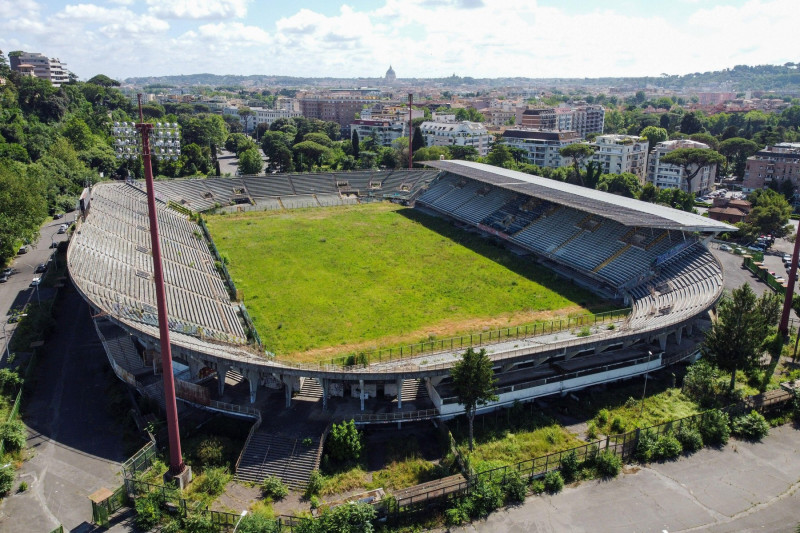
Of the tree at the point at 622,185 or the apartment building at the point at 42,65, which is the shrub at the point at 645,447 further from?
the apartment building at the point at 42,65

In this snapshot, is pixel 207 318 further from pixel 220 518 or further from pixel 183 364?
pixel 220 518

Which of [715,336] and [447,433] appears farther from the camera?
[715,336]

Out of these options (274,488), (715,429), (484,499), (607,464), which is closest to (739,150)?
(715,429)

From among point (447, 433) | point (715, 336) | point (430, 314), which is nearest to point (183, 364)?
point (447, 433)

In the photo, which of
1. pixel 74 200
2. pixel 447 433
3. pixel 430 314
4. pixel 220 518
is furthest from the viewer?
pixel 74 200

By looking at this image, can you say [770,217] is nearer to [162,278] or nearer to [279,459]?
[279,459]

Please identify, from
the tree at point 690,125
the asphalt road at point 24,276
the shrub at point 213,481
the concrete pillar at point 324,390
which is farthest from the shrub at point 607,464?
the tree at point 690,125
